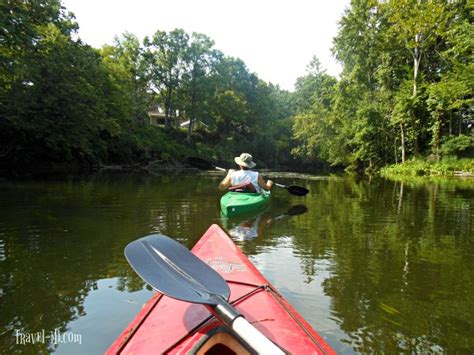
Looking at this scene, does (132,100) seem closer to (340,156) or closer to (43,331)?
(340,156)

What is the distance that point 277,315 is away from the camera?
259cm

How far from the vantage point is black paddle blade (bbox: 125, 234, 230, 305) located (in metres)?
2.44

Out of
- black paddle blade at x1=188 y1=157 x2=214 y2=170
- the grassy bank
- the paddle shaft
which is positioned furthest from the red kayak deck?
black paddle blade at x1=188 y1=157 x2=214 y2=170

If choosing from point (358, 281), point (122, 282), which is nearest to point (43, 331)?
point (122, 282)

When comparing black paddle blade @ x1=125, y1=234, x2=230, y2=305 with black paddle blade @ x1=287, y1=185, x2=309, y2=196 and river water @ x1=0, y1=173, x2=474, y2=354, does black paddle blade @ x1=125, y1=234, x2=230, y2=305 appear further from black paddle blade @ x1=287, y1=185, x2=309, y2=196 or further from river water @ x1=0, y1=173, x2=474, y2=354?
black paddle blade @ x1=287, y1=185, x2=309, y2=196

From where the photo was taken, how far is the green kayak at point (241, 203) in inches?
340

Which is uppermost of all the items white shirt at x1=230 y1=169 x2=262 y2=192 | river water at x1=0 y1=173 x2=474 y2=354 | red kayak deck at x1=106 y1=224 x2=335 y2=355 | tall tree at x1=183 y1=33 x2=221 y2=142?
tall tree at x1=183 y1=33 x2=221 y2=142

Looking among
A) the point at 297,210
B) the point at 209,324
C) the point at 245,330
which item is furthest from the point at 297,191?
the point at 245,330

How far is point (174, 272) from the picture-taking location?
2.78 m

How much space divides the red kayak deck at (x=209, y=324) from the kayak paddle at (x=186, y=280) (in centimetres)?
14

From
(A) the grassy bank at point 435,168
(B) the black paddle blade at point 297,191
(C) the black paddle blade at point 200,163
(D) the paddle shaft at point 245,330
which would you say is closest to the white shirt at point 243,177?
(B) the black paddle blade at point 297,191

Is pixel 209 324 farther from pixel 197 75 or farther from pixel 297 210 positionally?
pixel 197 75

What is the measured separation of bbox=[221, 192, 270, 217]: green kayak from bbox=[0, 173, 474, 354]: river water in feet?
1.06

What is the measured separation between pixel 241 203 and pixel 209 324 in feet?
Answer: 21.4
